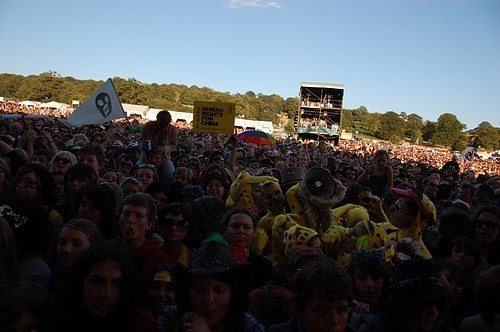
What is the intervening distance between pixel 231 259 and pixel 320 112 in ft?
145

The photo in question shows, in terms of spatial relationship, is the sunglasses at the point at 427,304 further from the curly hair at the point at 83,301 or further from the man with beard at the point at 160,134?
the man with beard at the point at 160,134

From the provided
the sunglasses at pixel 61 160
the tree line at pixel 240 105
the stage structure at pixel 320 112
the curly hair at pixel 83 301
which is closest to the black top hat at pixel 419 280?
the curly hair at pixel 83 301

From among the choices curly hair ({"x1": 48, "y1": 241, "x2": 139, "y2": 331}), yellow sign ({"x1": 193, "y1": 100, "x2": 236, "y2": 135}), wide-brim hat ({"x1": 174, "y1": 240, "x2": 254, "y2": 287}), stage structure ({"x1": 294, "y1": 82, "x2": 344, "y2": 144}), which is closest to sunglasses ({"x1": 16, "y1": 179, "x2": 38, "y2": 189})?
curly hair ({"x1": 48, "y1": 241, "x2": 139, "y2": 331})

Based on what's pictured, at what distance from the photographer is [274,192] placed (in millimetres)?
4996

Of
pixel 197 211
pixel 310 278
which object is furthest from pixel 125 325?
pixel 197 211

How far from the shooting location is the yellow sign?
10.5 m

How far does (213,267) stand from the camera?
8.46 ft

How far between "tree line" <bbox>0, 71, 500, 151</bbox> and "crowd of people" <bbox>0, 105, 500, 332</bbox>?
180 ft

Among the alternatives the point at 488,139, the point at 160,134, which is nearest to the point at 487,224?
Result: the point at 160,134

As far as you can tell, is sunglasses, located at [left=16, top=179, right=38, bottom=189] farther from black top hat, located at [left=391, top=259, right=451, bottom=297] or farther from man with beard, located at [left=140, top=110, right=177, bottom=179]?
man with beard, located at [left=140, top=110, right=177, bottom=179]

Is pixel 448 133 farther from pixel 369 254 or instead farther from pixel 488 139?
pixel 369 254

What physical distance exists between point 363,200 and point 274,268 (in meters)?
2.43

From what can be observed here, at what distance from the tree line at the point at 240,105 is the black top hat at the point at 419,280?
57.1 meters

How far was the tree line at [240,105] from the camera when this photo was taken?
2852 inches
